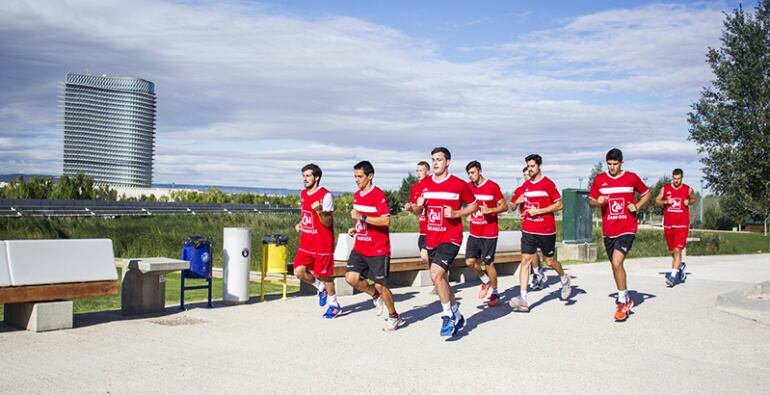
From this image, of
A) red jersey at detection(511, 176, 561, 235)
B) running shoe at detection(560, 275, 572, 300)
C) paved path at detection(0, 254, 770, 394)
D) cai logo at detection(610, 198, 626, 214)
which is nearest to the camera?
paved path at detection(0, 254, 770, 394)

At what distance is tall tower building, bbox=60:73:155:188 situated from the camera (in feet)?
611

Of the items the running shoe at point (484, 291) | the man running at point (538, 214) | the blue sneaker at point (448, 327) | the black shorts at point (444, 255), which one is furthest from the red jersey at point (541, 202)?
the blue sneaker at point (448, 327)

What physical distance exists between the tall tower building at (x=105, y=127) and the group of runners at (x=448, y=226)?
603ft

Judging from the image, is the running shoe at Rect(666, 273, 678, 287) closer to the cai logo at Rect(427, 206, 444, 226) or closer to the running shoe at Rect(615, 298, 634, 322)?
the running shoe at Rect(615, 298, 634, 322)

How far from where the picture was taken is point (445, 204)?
9.14 m

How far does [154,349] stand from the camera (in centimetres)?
780

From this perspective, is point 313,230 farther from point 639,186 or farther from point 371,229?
point 639,186

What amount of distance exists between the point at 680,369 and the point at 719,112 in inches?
1083

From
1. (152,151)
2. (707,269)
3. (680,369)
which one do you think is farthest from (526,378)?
(152,151)

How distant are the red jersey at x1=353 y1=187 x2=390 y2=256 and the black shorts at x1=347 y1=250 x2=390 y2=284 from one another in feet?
0.21

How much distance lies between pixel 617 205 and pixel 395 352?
450 cm

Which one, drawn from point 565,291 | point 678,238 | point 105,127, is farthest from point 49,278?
point 105,127

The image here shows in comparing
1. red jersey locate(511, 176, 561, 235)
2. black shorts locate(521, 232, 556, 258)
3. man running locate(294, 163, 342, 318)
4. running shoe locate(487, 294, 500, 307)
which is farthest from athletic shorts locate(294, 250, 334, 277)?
red jersey locate(511, 176, 561, 235)

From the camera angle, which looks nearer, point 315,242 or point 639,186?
point 315,242
